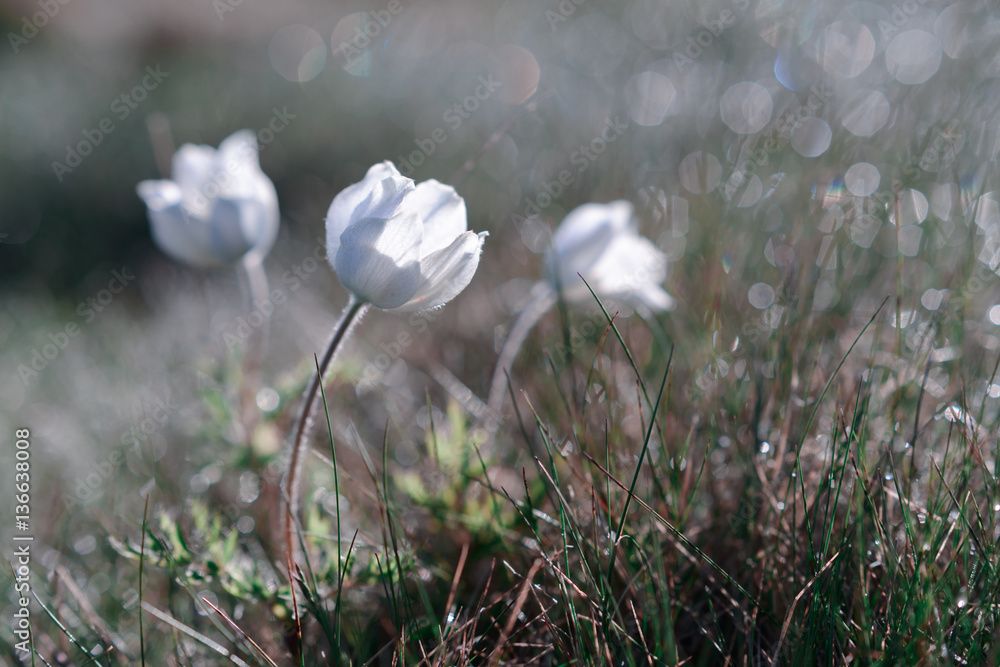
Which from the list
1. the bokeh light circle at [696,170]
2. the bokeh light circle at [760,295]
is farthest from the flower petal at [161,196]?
the bokeh light circle at [696,170]

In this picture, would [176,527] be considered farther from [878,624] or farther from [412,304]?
[878,624]

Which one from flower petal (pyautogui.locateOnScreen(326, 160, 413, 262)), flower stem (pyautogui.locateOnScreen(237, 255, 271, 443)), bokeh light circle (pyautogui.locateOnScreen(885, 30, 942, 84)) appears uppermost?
flower petal (pyautogui.locateOnScreen(326, 160, 413, 262))

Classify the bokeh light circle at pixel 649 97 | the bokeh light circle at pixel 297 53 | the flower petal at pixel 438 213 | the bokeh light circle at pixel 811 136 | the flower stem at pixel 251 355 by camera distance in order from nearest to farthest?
1. the flower petal at pixel 438 213
2. the flower stem at pixel 251 355
3. the bokeh light circle at pixel 811 136
4. the bokeh light circle at pixel 649 97
5. the bokeh light circle at pixel 297 53

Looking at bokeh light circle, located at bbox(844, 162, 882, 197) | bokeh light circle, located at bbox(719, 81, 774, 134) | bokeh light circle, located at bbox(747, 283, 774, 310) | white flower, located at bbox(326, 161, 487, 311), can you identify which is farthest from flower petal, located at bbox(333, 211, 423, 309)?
bokeh light circle, located at bbox(719, 81, 774, 134)

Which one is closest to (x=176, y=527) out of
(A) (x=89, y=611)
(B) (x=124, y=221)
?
(A) (x=89, y=611)

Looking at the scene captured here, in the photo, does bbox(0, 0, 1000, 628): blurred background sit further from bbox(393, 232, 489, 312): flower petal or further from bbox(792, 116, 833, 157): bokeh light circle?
bbox(393, 232, 489, 312): flower petal

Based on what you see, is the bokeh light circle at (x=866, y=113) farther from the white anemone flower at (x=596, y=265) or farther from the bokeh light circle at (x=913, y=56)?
the white anemone flower at (x=596, y=265)
